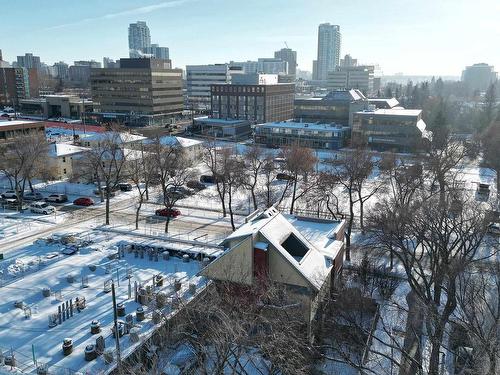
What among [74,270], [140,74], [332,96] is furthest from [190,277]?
[140,74]

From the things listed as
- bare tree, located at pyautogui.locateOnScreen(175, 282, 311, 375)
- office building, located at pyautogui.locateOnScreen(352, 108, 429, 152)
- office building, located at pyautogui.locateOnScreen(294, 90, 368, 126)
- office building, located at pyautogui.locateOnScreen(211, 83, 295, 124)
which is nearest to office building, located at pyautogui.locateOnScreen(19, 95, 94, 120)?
office building, located at pyautogui.locateOnScreen(211, 83, 295, 124)

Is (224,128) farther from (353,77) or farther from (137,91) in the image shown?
(353,77)

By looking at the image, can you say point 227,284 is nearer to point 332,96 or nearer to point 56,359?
point 56,359

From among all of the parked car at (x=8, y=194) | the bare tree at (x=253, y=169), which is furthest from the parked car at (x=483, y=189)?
the parked car at (x=8, y=194)

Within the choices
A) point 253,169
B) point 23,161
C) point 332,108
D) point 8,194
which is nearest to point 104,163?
point 23,161

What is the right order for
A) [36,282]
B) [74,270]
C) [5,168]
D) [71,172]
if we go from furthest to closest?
1. [71,172]
2. [5,168]
3. [74,270]
4. [36,282]

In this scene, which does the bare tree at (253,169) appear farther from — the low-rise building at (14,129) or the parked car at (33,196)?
the low-rise building at (14,129)
